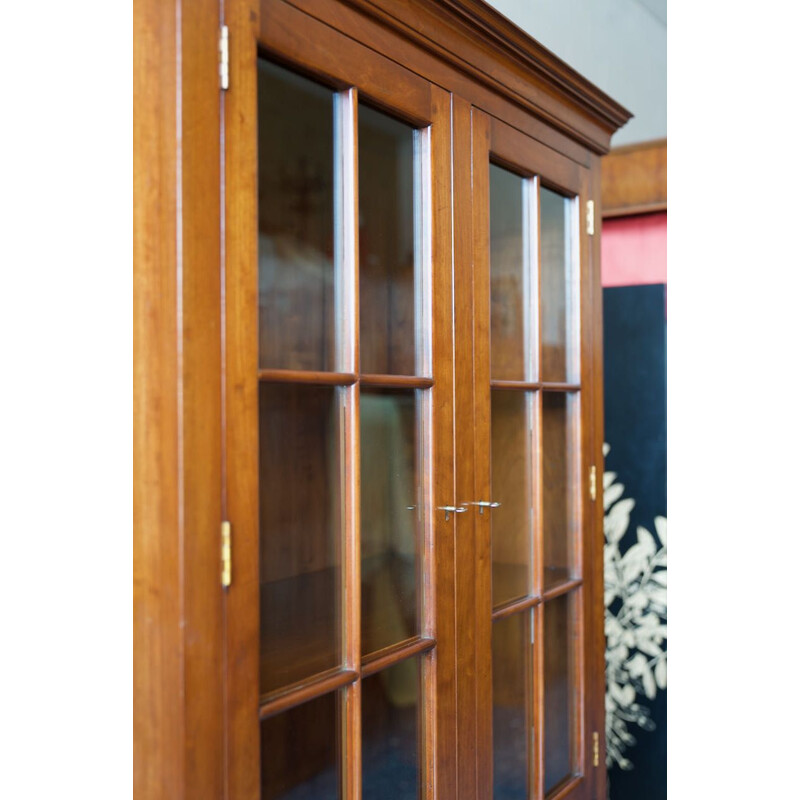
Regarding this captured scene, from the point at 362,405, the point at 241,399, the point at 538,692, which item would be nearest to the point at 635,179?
the point at 538,692

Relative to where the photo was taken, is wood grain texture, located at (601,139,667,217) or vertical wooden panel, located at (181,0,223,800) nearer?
vertical wooden panel, located at (181,0,223,800)

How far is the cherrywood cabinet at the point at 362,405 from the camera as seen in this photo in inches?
36.1

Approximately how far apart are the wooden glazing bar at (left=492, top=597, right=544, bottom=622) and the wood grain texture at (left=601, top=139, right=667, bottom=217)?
58.2 inches

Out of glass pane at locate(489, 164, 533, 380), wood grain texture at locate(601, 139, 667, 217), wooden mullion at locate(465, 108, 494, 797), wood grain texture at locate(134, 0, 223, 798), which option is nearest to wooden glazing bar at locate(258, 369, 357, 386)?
Result: wood grain texture at locate(134, 0, 223, 798)

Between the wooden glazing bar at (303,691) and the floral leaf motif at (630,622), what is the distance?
5.81 feet

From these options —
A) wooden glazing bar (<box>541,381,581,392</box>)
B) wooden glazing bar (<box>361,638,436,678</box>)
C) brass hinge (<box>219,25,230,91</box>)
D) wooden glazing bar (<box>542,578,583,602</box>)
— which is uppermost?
brass hinge (<box>219,25,230,91</box>)

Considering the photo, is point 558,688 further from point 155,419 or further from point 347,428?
point 155,419

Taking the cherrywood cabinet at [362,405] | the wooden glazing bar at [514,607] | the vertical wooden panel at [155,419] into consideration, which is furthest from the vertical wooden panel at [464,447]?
the vertical wooden panel at [155,419]

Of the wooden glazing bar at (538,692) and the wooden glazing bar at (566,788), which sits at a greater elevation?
the wooden glazing bar at (538,692)

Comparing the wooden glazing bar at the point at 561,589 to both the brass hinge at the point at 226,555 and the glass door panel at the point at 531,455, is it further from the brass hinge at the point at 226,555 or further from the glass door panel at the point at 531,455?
the brass hinge at the point at 226,555

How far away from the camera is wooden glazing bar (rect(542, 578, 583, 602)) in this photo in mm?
1740

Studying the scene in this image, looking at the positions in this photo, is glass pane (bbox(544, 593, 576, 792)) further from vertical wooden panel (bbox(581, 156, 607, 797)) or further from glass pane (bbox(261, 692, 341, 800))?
glass pane (bbox(261, 692, 341, 800))
